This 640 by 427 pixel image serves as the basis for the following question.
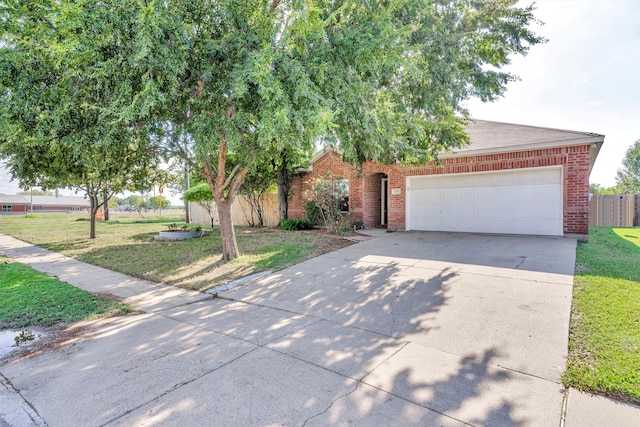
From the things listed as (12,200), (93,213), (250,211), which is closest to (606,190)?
(250,211)

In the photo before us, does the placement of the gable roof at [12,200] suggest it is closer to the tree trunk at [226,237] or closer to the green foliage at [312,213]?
the green foliage at [312,213]

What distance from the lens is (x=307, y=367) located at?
3.28 m

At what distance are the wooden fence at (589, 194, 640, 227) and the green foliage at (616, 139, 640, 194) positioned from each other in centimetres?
2404

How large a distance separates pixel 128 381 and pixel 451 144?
29.8ft

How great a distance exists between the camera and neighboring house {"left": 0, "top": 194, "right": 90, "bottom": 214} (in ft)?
211

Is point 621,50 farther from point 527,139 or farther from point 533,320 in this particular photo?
point 533,320

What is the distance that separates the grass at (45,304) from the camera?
15.6ft

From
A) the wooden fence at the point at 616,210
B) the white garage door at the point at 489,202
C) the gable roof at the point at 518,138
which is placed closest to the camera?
the gable roof at the point at 518,138

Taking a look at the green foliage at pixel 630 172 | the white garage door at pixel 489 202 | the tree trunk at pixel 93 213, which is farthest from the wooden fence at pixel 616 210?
the tree trunk at pixel 93 213

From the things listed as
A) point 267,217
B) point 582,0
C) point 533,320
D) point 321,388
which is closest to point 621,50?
point 582,0

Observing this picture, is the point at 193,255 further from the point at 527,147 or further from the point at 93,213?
the point at 527,147

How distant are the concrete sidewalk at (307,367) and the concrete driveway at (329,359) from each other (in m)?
0.01

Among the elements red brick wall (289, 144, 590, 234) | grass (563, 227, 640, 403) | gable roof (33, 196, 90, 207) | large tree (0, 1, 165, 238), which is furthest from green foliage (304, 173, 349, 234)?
gable roof (33, 196, 90, 207)

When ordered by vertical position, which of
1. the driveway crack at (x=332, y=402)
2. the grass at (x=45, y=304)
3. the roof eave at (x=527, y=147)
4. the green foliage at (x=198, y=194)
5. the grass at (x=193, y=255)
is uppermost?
the roof eave at (x=527, y=147)
